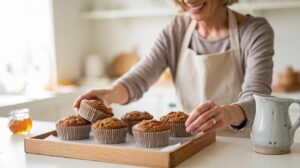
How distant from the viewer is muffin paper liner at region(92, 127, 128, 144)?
3.92 ft

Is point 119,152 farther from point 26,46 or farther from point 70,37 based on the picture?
point 70,37

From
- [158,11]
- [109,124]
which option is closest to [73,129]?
[109,124]

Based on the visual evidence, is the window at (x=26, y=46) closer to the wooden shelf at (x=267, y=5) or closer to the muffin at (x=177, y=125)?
the wooden shelf at (x=267, y=5)

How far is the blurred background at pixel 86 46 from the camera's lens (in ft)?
10.1

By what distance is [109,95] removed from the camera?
166cm

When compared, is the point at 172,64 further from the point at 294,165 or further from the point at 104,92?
the point at 294,165

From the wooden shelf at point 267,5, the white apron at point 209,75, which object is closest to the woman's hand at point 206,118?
the white apron at point 209,75

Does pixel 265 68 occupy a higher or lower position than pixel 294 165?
higher

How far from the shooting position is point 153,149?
3.75 ft

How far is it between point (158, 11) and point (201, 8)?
1.82 m

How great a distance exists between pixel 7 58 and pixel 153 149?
2.43m

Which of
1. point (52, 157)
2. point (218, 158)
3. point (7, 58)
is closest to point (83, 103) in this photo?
point (52, 157)

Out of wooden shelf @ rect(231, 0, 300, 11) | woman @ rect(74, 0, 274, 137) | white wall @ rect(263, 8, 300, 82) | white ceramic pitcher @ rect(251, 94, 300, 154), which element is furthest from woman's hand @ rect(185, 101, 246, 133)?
white wall @ rect(263, 8, 300, 82)

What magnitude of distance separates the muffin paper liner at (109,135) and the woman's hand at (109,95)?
Result: 31 centimetres
